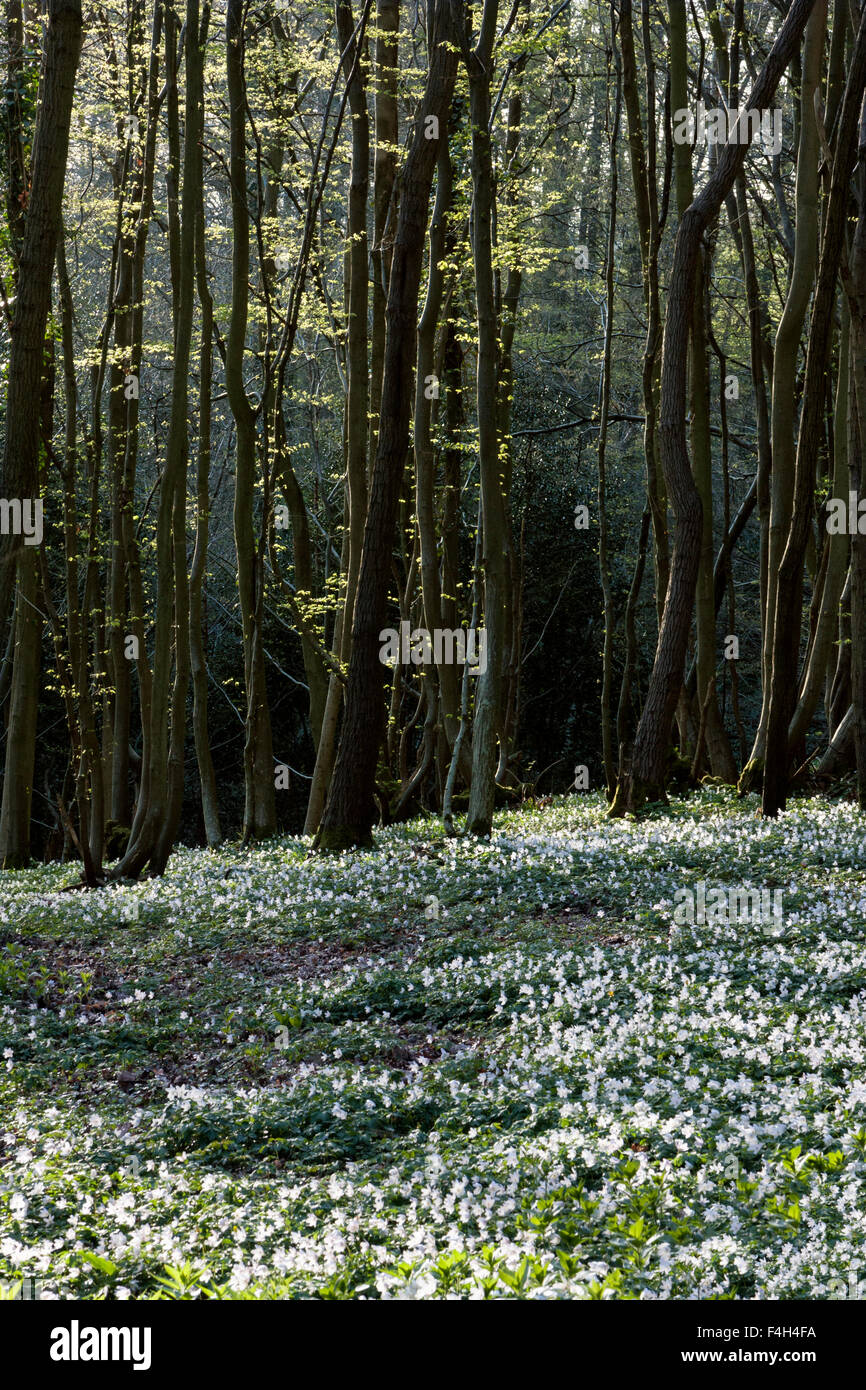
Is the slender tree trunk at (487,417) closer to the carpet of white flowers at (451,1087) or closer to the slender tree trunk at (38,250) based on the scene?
the carpet of white flowers at (451,1087)

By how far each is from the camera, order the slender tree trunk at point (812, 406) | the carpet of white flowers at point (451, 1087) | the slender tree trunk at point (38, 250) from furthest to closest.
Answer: the slender tree trunk at point (812, 406)
the slender tree trunk at point (38, 250)
the carpet of white flowers at point (451, 1087)

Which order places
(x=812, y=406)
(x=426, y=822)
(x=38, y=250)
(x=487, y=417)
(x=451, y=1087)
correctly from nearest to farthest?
(x=451, y=1087)
(x=38, y=250)
(x=812, y=406)
(x=487, y=417)
(x=426, y=822)

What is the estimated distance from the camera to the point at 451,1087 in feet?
18.2

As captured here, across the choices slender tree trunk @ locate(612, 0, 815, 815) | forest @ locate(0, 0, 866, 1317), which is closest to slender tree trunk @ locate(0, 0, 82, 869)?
forest @ locate(0, 0, 866, 1317)

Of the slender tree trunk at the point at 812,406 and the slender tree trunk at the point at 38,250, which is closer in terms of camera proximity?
the slender tree trunk at the point at 38,250

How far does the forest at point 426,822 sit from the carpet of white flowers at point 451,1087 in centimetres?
3

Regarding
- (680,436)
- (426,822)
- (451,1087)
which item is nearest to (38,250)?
(451,1087)

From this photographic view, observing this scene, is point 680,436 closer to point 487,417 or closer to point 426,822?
point 487,417

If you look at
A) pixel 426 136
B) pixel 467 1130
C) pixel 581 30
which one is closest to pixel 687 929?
pixel 467 1130

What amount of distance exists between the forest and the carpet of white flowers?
27 millimetres

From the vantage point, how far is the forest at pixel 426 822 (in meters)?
4.28

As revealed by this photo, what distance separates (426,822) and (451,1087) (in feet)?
34.3

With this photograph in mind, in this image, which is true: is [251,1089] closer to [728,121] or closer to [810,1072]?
[810,1072]

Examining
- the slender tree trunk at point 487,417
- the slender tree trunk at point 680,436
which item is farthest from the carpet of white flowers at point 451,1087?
the slender tree trunk at point 680,436
